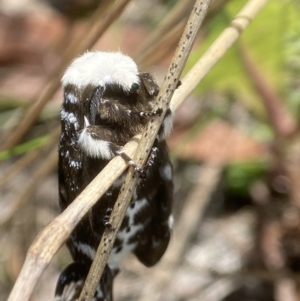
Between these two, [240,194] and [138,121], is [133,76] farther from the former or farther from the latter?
[240,194]

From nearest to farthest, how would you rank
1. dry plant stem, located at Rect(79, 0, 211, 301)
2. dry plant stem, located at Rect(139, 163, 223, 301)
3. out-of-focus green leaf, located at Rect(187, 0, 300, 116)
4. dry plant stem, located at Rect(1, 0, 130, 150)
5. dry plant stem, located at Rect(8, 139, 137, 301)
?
dry plant stem, located at Rect(8, 139, 137, 301) → dry plant stem, located at Rect(79, 0, 211, 301) → dry plant stem, located at Rect(1, 0, 130, 150) → out-of-focus green leaf, located at Rect(187, 0, 300, 116) → dry plant stem, located at Rect(139, 163, 223, 301)

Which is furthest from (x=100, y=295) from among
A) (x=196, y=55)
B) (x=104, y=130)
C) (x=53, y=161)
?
(x=196, y=55)

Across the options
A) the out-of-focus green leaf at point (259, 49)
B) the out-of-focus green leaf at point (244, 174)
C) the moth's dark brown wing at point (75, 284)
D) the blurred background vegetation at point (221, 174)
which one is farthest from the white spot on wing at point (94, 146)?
the out-of-focus green leaf at point (244, 174)

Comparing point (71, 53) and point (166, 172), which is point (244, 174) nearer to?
point (71, 53)

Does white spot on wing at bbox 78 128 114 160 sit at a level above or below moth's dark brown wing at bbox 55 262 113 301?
above

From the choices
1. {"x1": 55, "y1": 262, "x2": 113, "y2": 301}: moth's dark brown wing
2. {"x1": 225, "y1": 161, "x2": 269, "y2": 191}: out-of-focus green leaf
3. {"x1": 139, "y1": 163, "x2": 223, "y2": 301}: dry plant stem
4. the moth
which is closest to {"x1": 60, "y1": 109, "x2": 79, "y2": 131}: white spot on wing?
the moth

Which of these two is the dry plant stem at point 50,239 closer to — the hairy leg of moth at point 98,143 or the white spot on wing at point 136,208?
the hairy leg of moth at point 98,143

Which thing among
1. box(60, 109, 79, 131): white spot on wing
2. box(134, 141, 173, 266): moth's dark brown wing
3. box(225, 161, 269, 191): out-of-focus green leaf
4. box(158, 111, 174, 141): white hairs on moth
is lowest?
box(225, 161, 269, 191): out-of-focus green leaf

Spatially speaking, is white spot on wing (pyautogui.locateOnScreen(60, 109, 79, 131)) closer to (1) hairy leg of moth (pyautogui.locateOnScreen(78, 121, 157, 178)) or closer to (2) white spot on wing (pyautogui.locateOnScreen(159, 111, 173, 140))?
(1) hairy leg of moth (pyautogui.locateOnScreen(78, 121, 157, 178))
